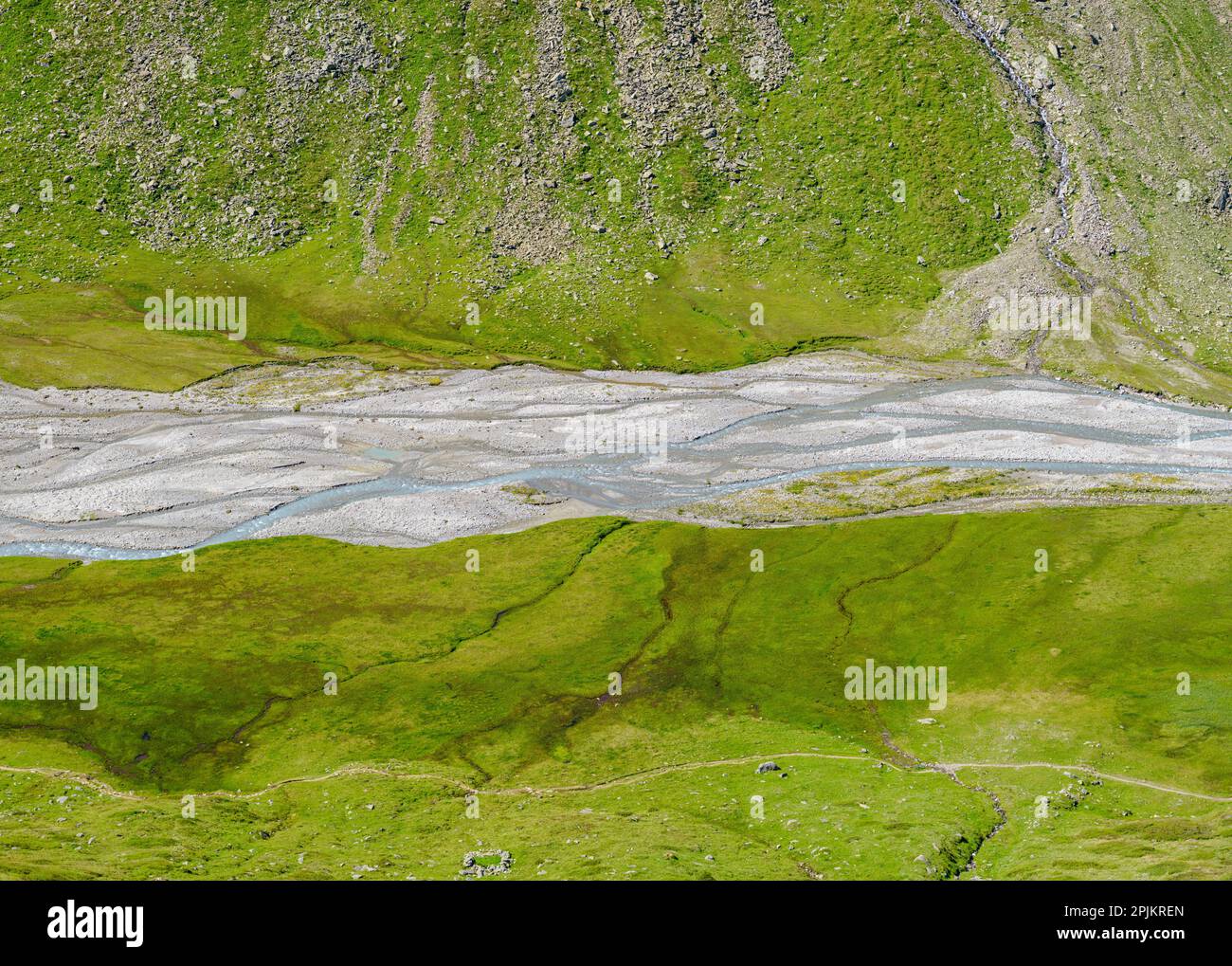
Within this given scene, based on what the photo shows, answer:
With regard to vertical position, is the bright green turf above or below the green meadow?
above

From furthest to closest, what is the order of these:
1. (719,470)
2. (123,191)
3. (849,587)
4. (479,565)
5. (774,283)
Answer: (123,191)
(774,283)
(719,470)
(479,565)
(849,587)

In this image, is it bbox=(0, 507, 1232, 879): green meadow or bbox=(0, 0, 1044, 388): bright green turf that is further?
bbox=(0, 0, 1044, 388): bright green turf

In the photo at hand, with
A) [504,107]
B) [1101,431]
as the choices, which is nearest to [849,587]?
[1101,431]

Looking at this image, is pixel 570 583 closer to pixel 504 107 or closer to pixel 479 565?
pixel 479 565

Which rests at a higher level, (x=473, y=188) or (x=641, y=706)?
(x=473, y=188)

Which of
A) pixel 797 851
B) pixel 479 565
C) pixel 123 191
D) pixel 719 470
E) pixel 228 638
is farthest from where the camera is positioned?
pixel 123 191

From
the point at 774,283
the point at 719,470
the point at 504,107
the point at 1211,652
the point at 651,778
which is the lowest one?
the point at 651,778

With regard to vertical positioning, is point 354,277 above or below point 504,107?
below

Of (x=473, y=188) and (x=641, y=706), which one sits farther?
(x=473, y=188)
